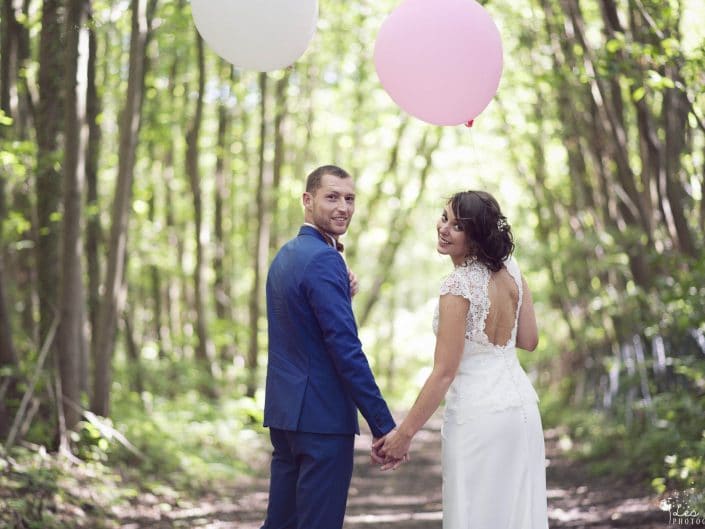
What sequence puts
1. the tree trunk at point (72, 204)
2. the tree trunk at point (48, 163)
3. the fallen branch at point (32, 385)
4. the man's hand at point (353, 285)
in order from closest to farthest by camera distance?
the man's hand at point (353, 285) → the fallen branch at point (32, 385) → the tree trunk at point (72, 204) → the tree trunk at point (48, 163)

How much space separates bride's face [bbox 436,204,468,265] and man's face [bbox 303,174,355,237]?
455mm

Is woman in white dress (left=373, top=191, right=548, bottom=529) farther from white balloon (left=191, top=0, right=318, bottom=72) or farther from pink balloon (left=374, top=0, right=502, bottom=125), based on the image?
white balloon (left=191, top=0, right=318, bottom=72)

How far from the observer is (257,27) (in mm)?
5336

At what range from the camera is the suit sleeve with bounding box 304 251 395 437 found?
4.26m

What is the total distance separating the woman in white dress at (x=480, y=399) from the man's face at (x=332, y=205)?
1.64 ft

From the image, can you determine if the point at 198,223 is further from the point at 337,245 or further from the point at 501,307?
A: the point at 501,307

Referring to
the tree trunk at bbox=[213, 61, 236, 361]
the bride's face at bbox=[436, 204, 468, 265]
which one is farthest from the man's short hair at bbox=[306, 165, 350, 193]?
the tree trunk at bbox=[213, 61, 236, 361]

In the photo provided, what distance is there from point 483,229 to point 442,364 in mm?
650

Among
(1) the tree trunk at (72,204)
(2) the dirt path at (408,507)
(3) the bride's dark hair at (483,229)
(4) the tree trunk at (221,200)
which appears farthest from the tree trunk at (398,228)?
(3) the bride's dark hair at (483,229)

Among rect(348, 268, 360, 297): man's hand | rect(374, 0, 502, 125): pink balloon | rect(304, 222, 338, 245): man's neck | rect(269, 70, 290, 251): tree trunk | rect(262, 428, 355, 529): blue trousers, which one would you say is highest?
rect(269, 70, 290, 251): tree trunk

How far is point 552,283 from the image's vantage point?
1443 cm

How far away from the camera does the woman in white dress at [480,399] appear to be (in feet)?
14.1

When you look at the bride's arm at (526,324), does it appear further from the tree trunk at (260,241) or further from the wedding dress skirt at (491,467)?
the tree trunk at (260,241)

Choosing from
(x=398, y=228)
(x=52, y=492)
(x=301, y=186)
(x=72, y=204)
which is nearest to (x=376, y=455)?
(x=52, y=492)
